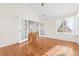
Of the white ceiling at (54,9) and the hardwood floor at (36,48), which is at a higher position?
the white ceiling at (54,9)

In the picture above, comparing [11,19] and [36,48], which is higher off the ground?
[11,19]

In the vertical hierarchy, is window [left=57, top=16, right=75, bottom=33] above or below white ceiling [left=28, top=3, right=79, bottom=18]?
below

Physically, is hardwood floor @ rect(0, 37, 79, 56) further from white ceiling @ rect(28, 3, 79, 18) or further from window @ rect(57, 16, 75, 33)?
white ceiling @ rect(28, 3, 79, 18)

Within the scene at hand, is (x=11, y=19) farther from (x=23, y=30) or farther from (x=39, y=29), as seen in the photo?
(x=39, y=29)

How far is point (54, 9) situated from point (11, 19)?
623mm

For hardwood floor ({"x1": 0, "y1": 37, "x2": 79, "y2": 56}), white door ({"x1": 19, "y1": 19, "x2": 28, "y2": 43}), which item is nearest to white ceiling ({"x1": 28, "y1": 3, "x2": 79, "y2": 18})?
white door ({"x1": 19, "y1": 19, "x2": 28, "y2": 43})

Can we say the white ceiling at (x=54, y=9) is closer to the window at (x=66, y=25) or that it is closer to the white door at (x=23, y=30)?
the window at (x=66, y=25)

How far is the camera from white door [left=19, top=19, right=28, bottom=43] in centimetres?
121

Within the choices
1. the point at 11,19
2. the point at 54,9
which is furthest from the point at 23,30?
the point at 54,9

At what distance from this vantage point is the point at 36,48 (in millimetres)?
1215

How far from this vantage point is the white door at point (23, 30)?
3.97ft

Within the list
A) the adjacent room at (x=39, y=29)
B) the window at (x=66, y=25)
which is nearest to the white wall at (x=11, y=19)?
the adjacent room at (x=39, y=29)

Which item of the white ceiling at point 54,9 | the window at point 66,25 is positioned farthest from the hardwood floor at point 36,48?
the white ceiling at point 54,9

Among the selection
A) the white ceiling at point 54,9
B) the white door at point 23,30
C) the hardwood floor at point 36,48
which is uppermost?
the white ceiling at point 54,9
